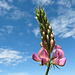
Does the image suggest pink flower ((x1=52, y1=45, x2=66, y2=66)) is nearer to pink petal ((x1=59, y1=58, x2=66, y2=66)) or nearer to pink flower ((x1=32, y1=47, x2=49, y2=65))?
pink petal ((x1=59, y1=58, x2=66, y2=66))

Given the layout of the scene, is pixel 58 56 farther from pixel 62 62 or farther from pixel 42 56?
pixel 42 56

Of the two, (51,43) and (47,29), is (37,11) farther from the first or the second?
(51,43)

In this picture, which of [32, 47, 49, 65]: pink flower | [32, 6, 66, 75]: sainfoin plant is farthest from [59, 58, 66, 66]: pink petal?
[32, 47, 49, 65]: pink flower

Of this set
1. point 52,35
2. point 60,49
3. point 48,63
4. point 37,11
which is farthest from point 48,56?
point 37,11

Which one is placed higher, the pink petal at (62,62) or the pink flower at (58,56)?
the pink flower at (58,56)

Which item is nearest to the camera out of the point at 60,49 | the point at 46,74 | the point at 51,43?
the point at 46,74

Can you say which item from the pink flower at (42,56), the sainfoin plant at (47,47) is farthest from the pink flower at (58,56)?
the pink flower at (42,56)

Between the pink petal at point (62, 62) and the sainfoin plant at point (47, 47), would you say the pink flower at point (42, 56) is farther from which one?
the pink petal at point (62, 62)

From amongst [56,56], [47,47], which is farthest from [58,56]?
[47,47]
